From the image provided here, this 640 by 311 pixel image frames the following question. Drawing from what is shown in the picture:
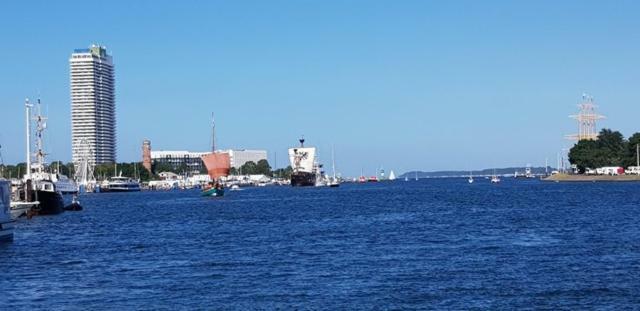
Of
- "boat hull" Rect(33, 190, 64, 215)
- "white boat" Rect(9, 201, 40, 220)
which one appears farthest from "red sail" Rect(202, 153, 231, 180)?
"white boat" Rect(9, 201, 40, 220)

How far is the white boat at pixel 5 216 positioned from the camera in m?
58.6

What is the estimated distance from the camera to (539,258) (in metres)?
44.1

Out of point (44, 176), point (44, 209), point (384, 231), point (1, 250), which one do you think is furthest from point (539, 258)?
point (44, 176)

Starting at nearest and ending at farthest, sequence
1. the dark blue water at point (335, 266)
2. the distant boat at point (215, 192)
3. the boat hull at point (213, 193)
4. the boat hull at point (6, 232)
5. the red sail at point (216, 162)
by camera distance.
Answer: the dark blue water at point (335, 266) → the boat hull at point (6, 232) → the boat hull at point (213, 193) → the distant boat at point (215, 192) → the red sail at point (216, 162)

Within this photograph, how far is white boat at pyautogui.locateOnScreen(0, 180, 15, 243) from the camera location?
5858 cm

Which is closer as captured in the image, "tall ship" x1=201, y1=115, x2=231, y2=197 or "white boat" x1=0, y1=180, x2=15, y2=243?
"white boat" x1=0, y1=180, x2=15, y2=243

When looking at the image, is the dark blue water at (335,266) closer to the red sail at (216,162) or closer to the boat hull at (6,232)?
the boat hull at (6,232)

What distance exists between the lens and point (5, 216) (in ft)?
195

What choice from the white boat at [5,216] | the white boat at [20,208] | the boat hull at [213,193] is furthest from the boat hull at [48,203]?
the boat hull at [213,193]

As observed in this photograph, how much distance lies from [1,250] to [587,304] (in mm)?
36340

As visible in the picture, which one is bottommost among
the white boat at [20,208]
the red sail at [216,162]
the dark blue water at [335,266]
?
the dark blue water at [335,266]

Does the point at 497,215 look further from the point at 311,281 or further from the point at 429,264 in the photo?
the point at 311,281

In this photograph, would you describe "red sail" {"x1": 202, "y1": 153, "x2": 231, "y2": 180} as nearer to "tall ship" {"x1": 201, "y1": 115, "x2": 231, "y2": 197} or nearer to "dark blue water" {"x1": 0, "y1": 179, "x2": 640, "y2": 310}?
"tall ship" {"x1": 201, "y1": 115, "x2": 231, "y2": 197}

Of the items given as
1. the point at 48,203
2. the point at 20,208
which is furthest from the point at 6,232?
the point at 48,203
